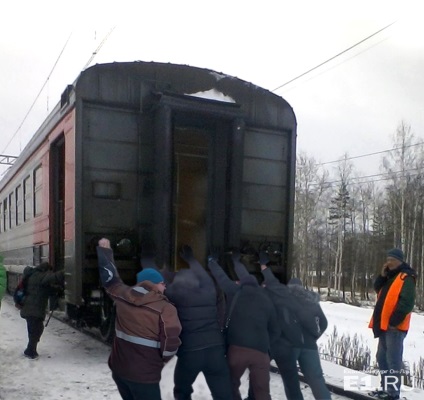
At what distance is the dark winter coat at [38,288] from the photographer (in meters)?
7.54

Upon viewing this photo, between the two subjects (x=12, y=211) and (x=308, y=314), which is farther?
(x=12, y=211)

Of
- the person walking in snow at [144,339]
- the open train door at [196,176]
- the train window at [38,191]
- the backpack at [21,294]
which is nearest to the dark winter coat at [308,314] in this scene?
the person walking in snow at [144,339]

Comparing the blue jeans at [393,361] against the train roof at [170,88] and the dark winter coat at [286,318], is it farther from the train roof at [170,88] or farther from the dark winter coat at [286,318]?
the train roof at [170,88]

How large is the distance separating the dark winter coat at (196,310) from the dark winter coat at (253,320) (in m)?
0.14

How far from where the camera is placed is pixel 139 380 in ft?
12.8

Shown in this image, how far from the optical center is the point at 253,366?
173 inches

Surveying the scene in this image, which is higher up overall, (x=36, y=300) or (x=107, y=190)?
(x=107, y=190)

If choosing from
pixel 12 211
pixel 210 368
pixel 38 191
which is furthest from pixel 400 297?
pixel 12 211

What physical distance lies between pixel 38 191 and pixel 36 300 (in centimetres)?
243

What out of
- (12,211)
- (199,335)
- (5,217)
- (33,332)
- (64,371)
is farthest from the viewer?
(5,217)

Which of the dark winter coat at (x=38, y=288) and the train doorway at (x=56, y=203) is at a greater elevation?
the train doorway at (x=56, y=203)

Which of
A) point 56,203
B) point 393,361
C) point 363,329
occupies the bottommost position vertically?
point 363,329

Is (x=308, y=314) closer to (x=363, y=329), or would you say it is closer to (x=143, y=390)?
(x=143, y=390)

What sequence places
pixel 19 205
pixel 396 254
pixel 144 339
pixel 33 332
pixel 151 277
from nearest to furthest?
1. pixel 144 339
2. pixel 151 277
3. pixel 396 254
4. pixel 33 332
5. pixel 19 205
